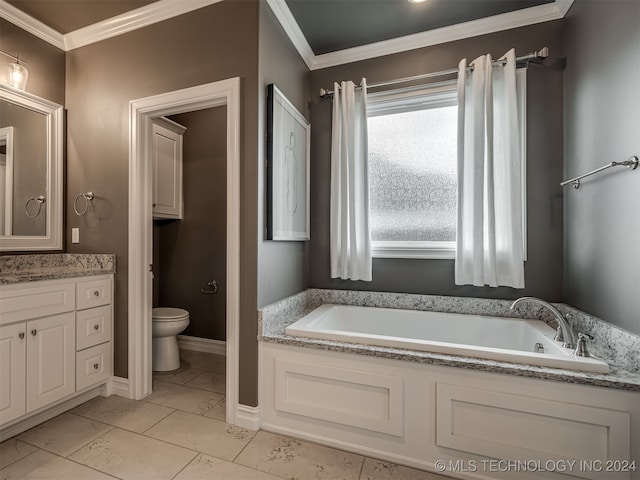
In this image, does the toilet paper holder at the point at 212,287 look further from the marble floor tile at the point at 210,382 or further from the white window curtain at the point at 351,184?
the white window curtain at the point at 351,184

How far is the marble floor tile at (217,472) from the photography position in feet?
4.55

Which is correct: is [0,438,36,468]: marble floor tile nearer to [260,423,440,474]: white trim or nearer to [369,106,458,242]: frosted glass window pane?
[260,423,440,474]: white trim

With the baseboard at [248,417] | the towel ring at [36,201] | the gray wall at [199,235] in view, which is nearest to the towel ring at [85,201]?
the towel ring at [36,201]

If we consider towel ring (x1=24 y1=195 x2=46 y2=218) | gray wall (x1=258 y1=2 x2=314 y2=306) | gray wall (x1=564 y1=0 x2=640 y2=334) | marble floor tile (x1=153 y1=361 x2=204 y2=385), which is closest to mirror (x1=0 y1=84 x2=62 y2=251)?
towel ring (x1=24 y1=195 x2=46 y2=218)

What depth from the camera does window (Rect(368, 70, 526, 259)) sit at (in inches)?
87.5

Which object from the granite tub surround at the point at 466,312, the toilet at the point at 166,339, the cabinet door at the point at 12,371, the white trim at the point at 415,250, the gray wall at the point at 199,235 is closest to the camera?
the granite tub surround at the point at 466,312

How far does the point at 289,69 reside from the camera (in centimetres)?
215

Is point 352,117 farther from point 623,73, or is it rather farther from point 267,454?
point 267,454

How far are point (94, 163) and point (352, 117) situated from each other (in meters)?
1.92

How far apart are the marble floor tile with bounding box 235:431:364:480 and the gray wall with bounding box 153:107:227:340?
153 centimetres

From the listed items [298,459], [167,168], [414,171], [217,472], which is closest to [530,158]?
[414,171]

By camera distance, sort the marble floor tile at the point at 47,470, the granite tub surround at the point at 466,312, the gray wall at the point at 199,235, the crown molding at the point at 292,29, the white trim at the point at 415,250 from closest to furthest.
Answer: the granite tub surround at the point at 466,312, the marble floor tile at the point at 47,470, the crown molding at the point at 292,29, the white trim at the point at 415,250, the gray wall at the point at 199,235

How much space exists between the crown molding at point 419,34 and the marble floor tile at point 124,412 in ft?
8.61

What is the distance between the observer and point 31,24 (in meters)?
2.10
